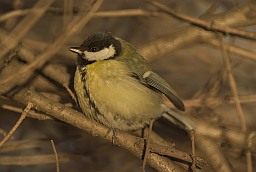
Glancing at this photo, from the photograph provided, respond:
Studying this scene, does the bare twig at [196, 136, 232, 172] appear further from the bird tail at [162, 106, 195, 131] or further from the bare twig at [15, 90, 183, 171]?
the bare twig at [15, 90, 183, 171]

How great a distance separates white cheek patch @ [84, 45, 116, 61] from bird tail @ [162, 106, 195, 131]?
42 cm

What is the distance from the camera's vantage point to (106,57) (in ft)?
8.41

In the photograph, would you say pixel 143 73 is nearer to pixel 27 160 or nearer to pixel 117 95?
pixel 117 95

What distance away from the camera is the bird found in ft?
7.98

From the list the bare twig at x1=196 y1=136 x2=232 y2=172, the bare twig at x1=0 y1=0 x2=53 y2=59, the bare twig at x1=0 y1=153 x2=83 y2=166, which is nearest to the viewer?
the bare twig at x1=0 y1=0 x2=53 y2=59

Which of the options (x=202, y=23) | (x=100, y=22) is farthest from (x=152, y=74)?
(x=100, y=22)

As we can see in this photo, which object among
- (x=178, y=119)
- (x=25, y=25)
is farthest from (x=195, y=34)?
(x=25, y=25)

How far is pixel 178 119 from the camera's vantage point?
2.67m

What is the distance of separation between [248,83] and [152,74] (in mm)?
1195

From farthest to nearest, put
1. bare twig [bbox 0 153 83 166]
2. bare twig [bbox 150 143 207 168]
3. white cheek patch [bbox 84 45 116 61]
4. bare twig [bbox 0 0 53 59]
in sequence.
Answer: bare twig [bbox 0 153 83 166]
white cheek patch [bbox 84 45 116 61]
bare twig [bbox 150 143 207 168]
bare twig [bbox 0 0 53 59]

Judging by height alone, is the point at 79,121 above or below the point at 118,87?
below

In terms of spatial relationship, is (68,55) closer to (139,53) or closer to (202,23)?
(139,53)

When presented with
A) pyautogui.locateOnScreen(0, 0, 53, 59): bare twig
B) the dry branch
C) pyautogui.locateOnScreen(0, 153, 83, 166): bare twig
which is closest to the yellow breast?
the dry branch

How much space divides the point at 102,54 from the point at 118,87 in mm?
224
